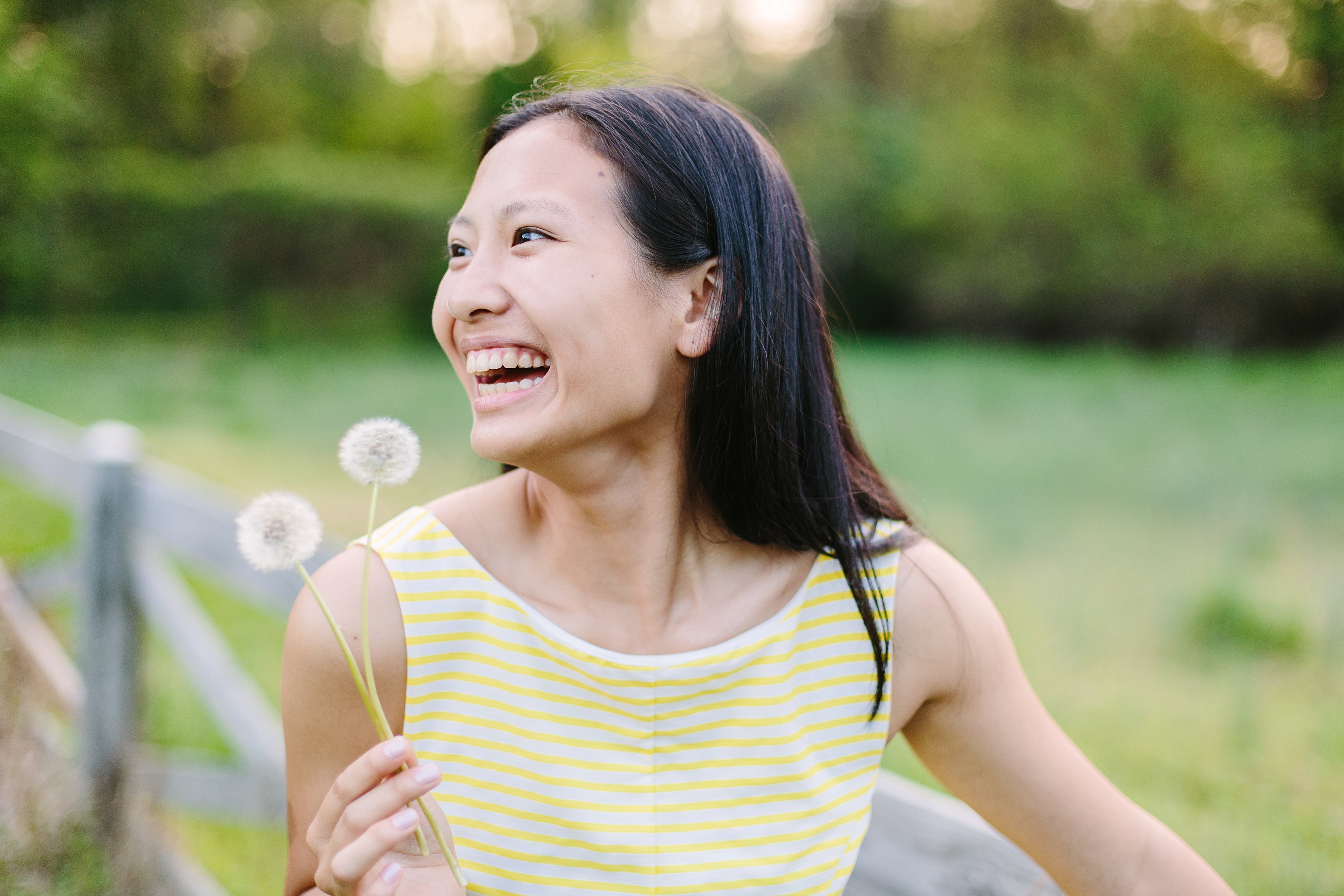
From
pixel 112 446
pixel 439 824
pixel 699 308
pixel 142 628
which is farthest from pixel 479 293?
pixel 142 628

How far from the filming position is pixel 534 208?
4.14 ft

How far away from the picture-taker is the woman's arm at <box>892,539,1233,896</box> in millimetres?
1374

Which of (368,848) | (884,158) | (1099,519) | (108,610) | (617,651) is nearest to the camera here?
(368,848)

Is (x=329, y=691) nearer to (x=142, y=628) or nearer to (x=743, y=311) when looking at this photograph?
(x=743, y=311)

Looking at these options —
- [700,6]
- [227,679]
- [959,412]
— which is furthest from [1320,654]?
[700,6]

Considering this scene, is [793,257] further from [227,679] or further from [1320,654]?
[1320,654]

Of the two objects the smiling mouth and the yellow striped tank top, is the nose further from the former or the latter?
the yellow striped tank top

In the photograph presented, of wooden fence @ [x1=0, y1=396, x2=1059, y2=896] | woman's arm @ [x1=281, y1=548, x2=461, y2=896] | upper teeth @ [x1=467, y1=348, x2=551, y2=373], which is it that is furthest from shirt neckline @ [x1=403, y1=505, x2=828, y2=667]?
wooden fence @ [x1=0, y1=396, x2=1059, y2=896]

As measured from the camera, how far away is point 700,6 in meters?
22.0

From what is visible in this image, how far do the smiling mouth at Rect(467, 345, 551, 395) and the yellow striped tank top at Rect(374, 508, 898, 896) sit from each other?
9.6 inches

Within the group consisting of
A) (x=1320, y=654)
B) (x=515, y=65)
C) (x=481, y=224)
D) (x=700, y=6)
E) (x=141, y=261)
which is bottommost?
(x=1320, y=654)

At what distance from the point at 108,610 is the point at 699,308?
249cm

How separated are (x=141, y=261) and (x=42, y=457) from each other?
1137cm

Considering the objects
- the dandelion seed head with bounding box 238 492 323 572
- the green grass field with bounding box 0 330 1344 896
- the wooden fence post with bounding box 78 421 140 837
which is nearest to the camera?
the dandelion seed head with bounding box 238 492 323 572
